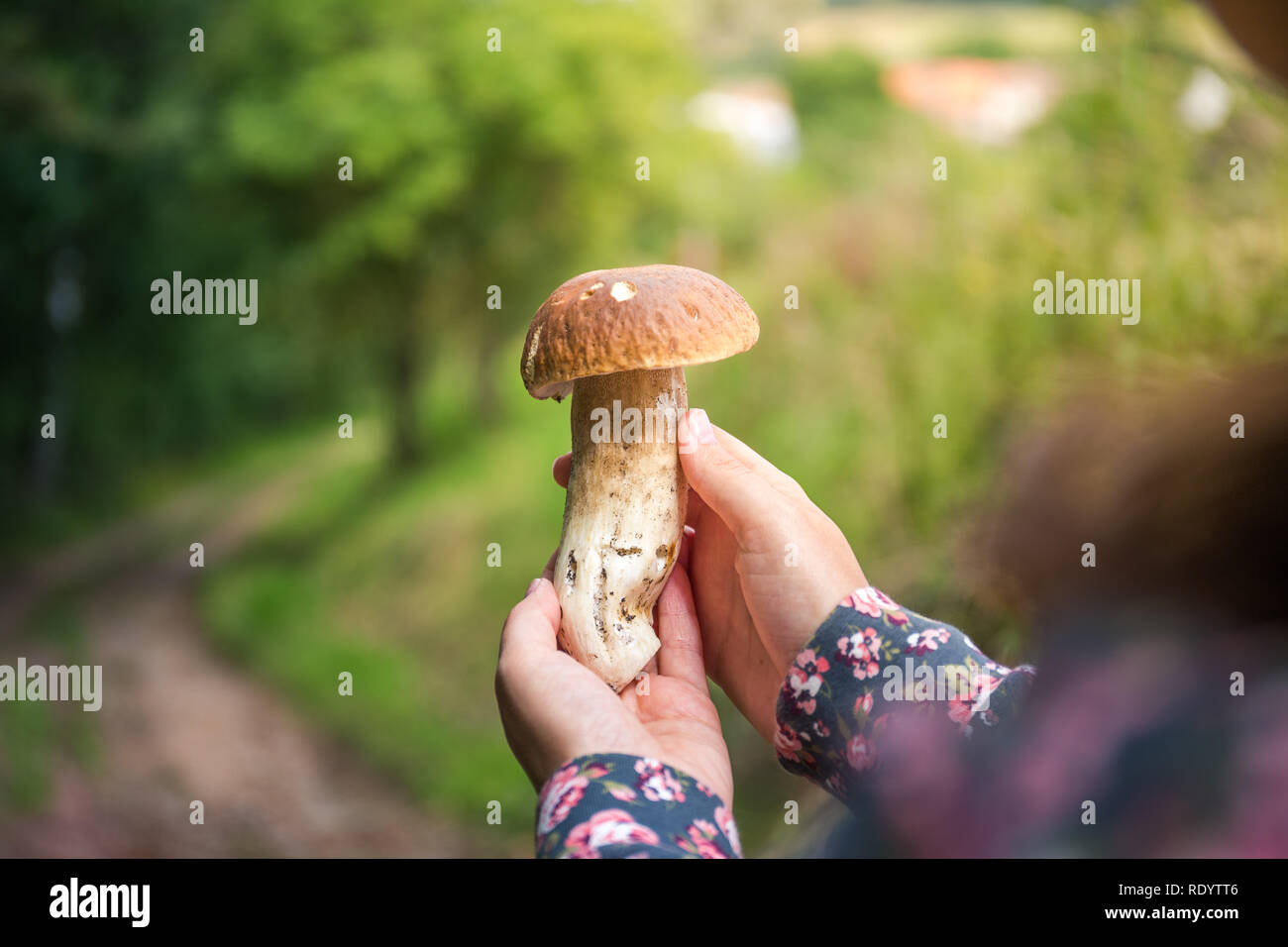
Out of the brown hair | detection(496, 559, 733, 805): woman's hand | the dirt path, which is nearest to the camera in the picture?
the brown hair

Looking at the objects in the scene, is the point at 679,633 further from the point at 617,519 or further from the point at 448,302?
the point at 448,302

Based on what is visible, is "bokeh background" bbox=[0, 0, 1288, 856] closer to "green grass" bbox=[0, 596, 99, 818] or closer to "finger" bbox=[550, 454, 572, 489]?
"green grass" bbox=[0, 596, 99, 818]

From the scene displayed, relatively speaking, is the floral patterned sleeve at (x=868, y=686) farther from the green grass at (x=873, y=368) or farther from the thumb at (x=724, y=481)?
the green grass at (x=873, y=368)

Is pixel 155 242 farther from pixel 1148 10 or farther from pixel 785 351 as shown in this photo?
pixel 1148 10

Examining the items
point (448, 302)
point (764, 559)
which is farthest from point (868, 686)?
point (448, 302)

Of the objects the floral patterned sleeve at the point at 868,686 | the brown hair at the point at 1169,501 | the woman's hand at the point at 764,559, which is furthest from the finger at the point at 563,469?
the brown hair at the point at 1169,501

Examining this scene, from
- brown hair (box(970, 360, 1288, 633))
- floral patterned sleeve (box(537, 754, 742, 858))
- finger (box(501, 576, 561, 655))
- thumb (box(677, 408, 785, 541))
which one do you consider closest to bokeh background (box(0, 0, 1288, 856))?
thumb (box(677, 408, 785, 541))
